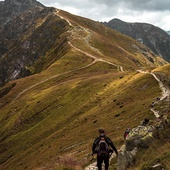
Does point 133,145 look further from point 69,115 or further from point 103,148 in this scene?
point 69,115

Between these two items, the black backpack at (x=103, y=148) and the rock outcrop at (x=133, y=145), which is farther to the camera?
the rock outcrop at (x=133, y=145)

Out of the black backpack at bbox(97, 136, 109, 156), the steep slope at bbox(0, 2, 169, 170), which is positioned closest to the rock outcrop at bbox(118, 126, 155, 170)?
the black backpack at bbox(97, 136, 109, 156)

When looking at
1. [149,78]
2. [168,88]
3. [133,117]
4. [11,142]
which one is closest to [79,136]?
[133,117]

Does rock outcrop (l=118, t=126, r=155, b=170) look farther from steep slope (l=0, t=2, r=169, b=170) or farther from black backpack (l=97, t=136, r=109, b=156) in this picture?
steep slope (l=0, t=2, r=169, b=170)

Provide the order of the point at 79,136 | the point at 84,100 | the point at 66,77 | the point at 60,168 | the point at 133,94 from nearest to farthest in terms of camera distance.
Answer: the point at 60,168 → the point at 79,136 → the point at 133,94 → the point at 84,100 → the point at 66,77

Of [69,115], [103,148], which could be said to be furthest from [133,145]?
[69,115]

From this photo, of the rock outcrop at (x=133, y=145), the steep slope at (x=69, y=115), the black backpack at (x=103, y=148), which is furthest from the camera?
the steep slope at (x=69, y=115)

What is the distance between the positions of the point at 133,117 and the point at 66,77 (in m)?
101

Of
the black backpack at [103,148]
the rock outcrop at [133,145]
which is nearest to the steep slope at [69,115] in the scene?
the rock outcrop at [133,145]

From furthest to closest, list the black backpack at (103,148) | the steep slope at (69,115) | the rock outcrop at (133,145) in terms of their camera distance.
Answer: the steep slope at (69,115), the rock outcrop at (133,145), the black backpack at (103,148)

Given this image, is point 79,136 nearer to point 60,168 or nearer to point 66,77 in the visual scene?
point 60,168

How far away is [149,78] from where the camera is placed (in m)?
79.9

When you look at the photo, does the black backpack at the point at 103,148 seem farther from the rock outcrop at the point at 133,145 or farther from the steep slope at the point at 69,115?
the steep slope at the point at 69,115

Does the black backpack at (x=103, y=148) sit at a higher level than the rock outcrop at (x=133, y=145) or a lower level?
higher
